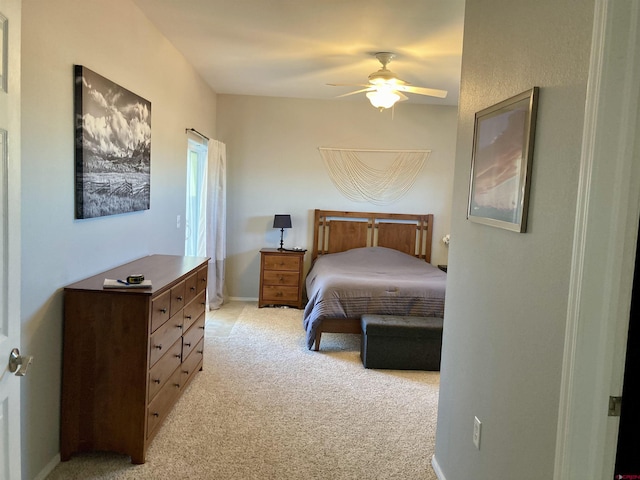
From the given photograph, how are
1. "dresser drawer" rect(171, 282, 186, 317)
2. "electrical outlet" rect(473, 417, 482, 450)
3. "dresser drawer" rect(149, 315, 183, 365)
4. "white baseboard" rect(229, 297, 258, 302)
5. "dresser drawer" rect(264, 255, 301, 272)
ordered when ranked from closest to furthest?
"electrical outlet" rect(473, 417, 482, 450) < "dresser drawer" rect(149, 315, 183, 365) < "dresser drawer" rect(171, 282, 186, 317) < "dresser drawer" rect(264, 255, 301, 272) < "white baseboard" rect(229, 297, 258, 302)

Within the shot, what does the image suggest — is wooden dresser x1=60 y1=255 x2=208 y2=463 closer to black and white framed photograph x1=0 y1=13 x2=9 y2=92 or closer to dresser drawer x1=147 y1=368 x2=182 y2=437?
dresser drawer x1=147 y1=368 x2=182 y2=437

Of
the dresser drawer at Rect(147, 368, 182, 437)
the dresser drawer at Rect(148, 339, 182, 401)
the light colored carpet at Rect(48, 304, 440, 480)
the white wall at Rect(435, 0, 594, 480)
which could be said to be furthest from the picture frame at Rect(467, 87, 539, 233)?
the dresser drawer at Rect(147, 368, 182, 437)

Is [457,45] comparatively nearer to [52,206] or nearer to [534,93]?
[534,93]

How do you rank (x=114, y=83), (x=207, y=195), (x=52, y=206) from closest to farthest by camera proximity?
(x=52, y=206)
(x=114, y=83)
(x=207, y=195)

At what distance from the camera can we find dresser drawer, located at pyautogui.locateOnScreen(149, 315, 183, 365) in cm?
249

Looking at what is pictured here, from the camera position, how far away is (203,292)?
3682 millimetres

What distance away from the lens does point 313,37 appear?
357 centimetres

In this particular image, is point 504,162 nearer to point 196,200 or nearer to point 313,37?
point 313,37

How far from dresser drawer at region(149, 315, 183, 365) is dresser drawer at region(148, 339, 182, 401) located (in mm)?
41

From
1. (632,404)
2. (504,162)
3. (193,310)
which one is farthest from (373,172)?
(632,404)

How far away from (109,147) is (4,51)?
1.57 metres

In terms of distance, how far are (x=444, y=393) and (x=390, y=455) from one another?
0.51 metres

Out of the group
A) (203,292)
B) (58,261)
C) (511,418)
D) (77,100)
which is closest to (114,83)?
(77,100)

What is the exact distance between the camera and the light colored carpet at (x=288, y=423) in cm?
243
